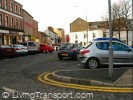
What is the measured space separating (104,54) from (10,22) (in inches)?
1526

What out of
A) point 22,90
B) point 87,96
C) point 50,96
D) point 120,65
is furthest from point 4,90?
point 120,65

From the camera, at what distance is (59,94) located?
25.7 feet

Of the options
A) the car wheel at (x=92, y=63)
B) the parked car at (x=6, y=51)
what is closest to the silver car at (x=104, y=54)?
the car wheel at (x=92, y=63)

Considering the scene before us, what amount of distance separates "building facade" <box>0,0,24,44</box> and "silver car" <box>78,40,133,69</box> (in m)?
32.1

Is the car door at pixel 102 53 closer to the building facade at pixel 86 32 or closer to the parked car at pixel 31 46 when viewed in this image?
the parked car at pixel 31 46

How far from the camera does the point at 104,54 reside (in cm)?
1473

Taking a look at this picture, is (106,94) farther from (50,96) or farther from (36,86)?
(36,86)

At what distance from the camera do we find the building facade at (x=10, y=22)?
151 feet

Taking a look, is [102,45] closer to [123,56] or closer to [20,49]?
[123,56]

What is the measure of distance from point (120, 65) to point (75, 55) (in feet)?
26.0

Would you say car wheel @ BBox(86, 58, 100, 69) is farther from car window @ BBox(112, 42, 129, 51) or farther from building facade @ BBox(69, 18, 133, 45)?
building facade @ BBox(69, 18, 133, 45)

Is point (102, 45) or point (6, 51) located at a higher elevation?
point (102, 45)

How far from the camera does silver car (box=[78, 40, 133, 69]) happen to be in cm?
1475

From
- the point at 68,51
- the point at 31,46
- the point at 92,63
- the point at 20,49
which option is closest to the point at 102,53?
the point at 92,63
